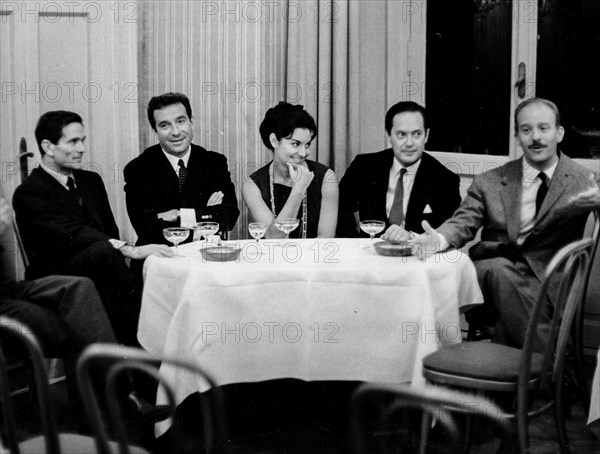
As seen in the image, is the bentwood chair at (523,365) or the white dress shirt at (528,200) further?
the white dress shirt at (528,200)

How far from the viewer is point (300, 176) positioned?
3895 mm

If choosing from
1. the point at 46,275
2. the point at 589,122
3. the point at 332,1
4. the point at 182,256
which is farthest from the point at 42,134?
the point at 589,122

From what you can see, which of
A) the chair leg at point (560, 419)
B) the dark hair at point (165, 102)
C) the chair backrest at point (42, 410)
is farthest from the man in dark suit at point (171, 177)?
the chair backrest at point (42, 410)

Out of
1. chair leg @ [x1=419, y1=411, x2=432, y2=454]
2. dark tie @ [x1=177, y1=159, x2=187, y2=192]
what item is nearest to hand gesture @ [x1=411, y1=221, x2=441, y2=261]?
chair leg @ [x1=419, y1=411, x2=432, y2=454]

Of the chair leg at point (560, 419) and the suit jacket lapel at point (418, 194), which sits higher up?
the suit jacket lapel at point (418, 194)

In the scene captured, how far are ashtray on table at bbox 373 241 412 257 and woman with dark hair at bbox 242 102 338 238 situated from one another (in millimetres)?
784

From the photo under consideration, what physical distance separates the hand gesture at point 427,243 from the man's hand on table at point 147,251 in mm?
857

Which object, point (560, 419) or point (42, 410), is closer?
point (42, 410)

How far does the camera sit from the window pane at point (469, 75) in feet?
15.1

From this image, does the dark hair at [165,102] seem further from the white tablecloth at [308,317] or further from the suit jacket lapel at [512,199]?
the suit jacket lapel at [512,199]

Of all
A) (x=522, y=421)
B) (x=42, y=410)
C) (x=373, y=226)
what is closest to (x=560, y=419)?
(x=522, y=421)

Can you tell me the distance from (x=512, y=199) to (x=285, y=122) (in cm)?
105

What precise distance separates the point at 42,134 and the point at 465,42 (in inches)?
91.8

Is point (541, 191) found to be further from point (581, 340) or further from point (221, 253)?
point (221, 253)
